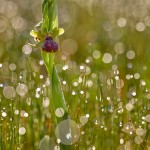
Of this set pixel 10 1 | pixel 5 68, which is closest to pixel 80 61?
pixel 5 68

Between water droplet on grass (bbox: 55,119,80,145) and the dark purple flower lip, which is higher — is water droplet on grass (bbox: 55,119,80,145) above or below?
below

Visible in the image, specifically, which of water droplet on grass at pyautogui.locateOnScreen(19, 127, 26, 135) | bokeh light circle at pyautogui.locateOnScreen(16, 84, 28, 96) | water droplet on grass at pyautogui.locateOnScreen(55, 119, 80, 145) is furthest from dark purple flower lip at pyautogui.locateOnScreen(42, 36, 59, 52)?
bokeh light circle at pyautogui.locateOnScreen(16, 84, 28, 96)

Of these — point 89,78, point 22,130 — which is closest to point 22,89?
point 22,130

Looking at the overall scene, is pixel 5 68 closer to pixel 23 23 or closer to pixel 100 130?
pixel 100 130

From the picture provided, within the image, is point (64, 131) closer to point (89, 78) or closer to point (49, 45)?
point (49, 45)

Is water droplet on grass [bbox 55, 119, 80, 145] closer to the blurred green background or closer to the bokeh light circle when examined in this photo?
the blurred green background

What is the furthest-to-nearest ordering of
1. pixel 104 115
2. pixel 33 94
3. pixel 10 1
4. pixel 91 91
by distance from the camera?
1. pixel 10 1
2. pixel 91 91
3. pixel 33 94
4. pixel 104 115
